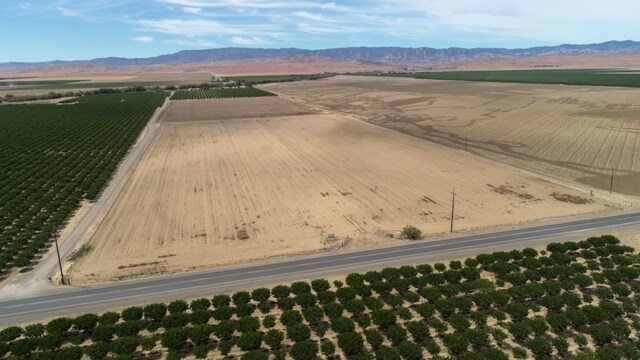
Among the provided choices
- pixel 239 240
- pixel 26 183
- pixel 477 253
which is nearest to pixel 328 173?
pixel 239 240

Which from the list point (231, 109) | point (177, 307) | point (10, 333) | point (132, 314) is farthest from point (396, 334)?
point (231, 109)

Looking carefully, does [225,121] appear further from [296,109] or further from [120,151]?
[120,151]

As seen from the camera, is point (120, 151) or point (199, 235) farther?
point (120, 151)

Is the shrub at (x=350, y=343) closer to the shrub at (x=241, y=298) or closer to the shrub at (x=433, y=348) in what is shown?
the shrub at (x=433, y=348)

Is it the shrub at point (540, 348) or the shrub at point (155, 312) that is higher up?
the shrub at point (155, 312)

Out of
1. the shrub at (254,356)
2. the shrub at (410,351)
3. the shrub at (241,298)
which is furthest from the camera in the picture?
the shrub at (241,298)

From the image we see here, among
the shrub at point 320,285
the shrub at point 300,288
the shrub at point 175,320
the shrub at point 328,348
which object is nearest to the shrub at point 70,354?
the shrub at point 175,320

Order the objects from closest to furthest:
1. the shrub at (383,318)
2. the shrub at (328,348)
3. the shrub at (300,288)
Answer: the shrub at (328,348), the shrub at (383,318), the shrub at (300,288)
